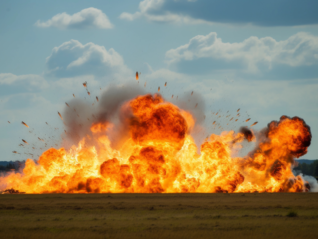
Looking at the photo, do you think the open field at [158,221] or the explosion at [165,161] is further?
the explosion at [165,161]

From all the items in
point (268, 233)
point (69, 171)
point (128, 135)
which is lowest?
point (268, 233)

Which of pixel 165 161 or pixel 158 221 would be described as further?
pixel 165 161

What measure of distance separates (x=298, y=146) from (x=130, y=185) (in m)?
46.2

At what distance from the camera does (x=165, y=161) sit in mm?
113438

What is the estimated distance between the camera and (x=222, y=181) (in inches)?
4685

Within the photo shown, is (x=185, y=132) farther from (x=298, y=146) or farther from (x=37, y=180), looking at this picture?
(x=37, y=180)

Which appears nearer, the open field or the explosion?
the open field

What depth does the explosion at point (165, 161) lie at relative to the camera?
113 m

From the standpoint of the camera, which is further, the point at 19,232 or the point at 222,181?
the point at 222,181

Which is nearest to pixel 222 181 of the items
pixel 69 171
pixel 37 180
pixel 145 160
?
pixel 145 160

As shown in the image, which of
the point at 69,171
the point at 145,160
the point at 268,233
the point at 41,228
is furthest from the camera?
the point at 69,171

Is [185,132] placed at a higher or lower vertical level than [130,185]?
higher

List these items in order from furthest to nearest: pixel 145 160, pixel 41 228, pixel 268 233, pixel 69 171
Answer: pixel 69 171
pixel 145 160
pixel 41 228
pixel 268 233

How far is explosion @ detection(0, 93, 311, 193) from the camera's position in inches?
4441
